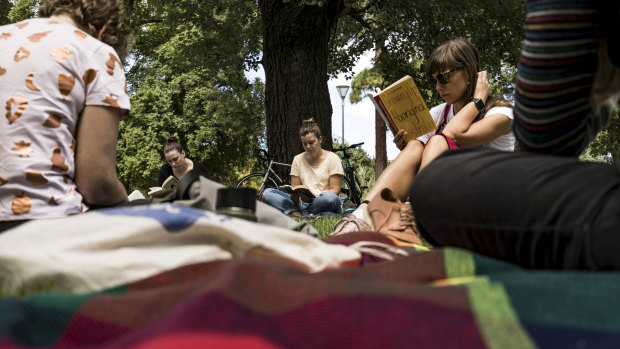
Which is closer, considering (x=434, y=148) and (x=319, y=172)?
(x=434, y=148)

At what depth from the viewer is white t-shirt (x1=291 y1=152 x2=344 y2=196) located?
7551 millimetres

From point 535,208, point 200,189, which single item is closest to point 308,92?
point 200,189

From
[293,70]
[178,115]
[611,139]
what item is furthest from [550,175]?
[178,115]

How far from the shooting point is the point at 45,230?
51.4 inches

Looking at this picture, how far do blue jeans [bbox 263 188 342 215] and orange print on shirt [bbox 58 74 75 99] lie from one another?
5205 mm

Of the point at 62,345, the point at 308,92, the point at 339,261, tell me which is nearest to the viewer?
the point at 62,345

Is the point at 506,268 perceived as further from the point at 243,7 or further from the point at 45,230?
the point at 243,7

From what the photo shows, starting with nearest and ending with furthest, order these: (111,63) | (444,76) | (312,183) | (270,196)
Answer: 1. (111,63)
2. (444,76)
3. (270,196)
4. (312,183)

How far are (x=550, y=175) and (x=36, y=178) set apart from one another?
1707 millimetres

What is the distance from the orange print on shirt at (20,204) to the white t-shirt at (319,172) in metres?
5.65

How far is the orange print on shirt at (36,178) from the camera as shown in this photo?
1968 millimetres

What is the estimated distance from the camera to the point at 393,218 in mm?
2645

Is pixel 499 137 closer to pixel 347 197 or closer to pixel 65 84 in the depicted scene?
pixel 65 84

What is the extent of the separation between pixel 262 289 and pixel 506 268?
1.82 ft
